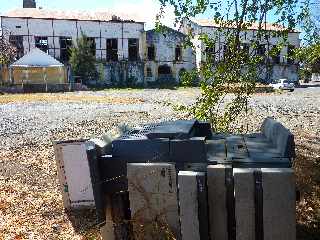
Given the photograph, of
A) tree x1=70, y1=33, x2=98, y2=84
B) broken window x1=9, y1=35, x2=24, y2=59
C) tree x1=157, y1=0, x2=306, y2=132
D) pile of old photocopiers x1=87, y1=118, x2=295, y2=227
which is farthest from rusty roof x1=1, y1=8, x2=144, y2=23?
pile of old photocopiers x1=87, y1=118, x2=295, y2=227

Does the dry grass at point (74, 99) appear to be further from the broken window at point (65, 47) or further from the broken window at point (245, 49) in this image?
the broken window at point (65, 47)

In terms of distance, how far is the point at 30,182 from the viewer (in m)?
6.63

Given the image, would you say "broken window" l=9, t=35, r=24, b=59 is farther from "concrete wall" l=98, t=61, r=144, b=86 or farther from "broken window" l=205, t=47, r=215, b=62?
"broken window" l=205, t=47, r=215, b=62

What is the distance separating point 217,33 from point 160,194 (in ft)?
16.8

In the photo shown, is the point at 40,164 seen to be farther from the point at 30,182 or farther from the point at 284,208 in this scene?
the point at 284,208

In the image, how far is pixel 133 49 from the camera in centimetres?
4881

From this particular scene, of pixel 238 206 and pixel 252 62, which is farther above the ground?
pixel 252 62

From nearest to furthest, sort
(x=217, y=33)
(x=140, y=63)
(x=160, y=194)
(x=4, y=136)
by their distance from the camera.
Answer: (x=160, y=194), (x=217, y=33), (x=4, y=136), (x=140, y=63)

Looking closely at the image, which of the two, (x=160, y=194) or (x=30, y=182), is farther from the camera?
(x=30, y=182)

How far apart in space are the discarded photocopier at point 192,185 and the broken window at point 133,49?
45.7m

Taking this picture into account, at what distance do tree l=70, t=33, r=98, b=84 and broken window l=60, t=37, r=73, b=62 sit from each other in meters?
2.80

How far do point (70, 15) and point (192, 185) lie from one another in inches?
1844

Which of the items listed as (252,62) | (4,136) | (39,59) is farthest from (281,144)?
(39,59)

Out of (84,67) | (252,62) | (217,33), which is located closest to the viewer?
(252,62)
